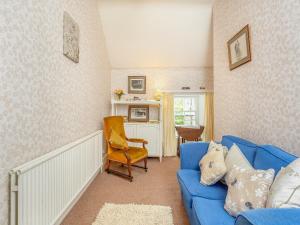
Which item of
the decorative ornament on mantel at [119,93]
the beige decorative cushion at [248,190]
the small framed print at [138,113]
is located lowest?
the beige decorative cushion at [248,190]

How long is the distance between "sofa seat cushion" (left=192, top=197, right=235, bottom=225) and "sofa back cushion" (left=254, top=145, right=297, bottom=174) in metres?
0.45

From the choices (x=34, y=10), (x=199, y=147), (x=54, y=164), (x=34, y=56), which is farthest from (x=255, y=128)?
(x=34, y=10)

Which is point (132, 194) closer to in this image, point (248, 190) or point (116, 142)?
point (116, 142)

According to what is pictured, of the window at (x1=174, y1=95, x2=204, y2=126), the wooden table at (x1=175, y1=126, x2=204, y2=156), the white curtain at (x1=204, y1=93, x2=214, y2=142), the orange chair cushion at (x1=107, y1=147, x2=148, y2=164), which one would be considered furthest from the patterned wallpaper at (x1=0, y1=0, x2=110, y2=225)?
the white curtain at (x1=204, y1=93, x2=214, y2=142)

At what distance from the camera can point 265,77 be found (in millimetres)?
1855

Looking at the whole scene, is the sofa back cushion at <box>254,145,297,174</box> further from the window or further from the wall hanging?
the window

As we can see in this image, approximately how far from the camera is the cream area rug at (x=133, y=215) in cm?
188

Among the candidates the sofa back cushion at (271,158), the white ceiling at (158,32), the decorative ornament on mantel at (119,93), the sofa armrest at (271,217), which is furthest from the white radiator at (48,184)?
the white ceiling at (158,32)

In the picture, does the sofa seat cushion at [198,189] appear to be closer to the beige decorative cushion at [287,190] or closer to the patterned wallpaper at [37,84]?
the beige decorative cushion at [287,190]

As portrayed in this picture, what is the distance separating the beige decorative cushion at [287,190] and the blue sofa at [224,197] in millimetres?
171

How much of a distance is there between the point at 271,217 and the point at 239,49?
6.76 ft

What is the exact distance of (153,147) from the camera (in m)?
4.05

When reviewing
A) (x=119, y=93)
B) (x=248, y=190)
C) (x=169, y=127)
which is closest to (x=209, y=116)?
(x=169, y=127)

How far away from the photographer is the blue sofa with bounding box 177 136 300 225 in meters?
0.80
